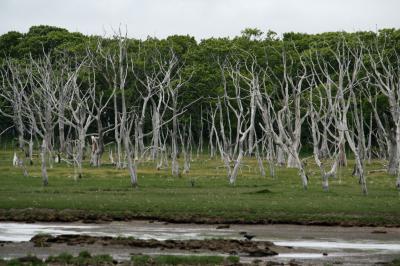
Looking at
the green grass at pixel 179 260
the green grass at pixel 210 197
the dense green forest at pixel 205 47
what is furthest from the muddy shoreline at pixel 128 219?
the dense green forest at pixel 205 47

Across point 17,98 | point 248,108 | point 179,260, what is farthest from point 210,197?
point 17,98

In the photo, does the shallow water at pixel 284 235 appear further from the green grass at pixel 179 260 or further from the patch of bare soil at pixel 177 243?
the green grass at pixel 179 260

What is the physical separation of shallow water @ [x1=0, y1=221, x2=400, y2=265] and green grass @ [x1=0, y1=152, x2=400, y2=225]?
93.6 inches

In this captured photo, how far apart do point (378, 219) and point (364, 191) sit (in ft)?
35.6

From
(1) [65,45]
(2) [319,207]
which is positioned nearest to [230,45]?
(1) [65,45]

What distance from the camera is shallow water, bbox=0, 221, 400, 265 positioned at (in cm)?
2623

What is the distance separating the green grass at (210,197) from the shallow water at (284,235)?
2.38 meters

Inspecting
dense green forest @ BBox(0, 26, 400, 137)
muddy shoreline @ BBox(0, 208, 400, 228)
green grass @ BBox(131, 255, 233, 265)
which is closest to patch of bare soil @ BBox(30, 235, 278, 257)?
green grass @ BBox(131, 255, 233, 265)

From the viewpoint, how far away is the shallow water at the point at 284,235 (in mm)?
26230

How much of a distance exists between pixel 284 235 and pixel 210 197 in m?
12.8

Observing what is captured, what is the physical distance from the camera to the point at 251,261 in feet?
81.8

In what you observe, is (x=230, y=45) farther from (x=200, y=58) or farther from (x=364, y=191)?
(x=364, y=191)

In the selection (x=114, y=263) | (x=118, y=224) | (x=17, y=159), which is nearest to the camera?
(x=114, y=263)

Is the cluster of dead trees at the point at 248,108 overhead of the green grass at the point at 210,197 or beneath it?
overhead
